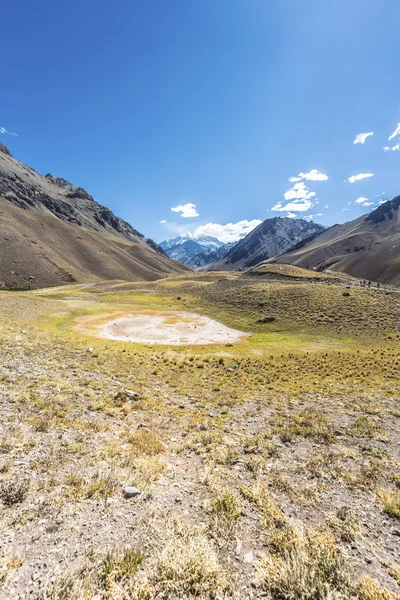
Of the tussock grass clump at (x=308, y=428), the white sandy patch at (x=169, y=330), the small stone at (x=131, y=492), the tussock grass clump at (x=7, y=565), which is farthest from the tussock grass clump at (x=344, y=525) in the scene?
the white sandy patch at (x=169, y=330)

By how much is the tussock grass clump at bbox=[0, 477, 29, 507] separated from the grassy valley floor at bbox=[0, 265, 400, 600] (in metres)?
0.04

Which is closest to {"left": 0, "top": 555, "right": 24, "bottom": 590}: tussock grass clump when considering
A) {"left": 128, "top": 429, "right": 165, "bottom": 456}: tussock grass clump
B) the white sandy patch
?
{"left": 128, "top": 429, "right": 165, "bottom": 456}: tussock grass clump

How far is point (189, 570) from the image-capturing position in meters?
4.76

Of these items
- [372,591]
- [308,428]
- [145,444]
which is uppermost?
[372,591]

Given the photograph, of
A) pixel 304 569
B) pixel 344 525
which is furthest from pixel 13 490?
pixel 344 525

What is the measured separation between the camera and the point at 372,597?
177 inches

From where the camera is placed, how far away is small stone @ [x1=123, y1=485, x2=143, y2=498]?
6787 mm

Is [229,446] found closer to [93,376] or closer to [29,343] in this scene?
[93,376]

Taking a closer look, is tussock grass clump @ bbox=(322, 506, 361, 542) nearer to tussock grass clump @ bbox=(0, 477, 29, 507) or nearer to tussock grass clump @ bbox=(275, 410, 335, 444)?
tussock grass clump @ bbox=(275, 410, 335, 444)

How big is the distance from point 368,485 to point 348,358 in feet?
71.2

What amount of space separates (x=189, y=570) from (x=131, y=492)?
266 centimetres

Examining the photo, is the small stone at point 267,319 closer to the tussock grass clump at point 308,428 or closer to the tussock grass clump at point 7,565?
the tussock grass clump at point 308,428

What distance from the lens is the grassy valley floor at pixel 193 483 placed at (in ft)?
15.4

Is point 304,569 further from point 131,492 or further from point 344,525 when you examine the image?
point 131,492
